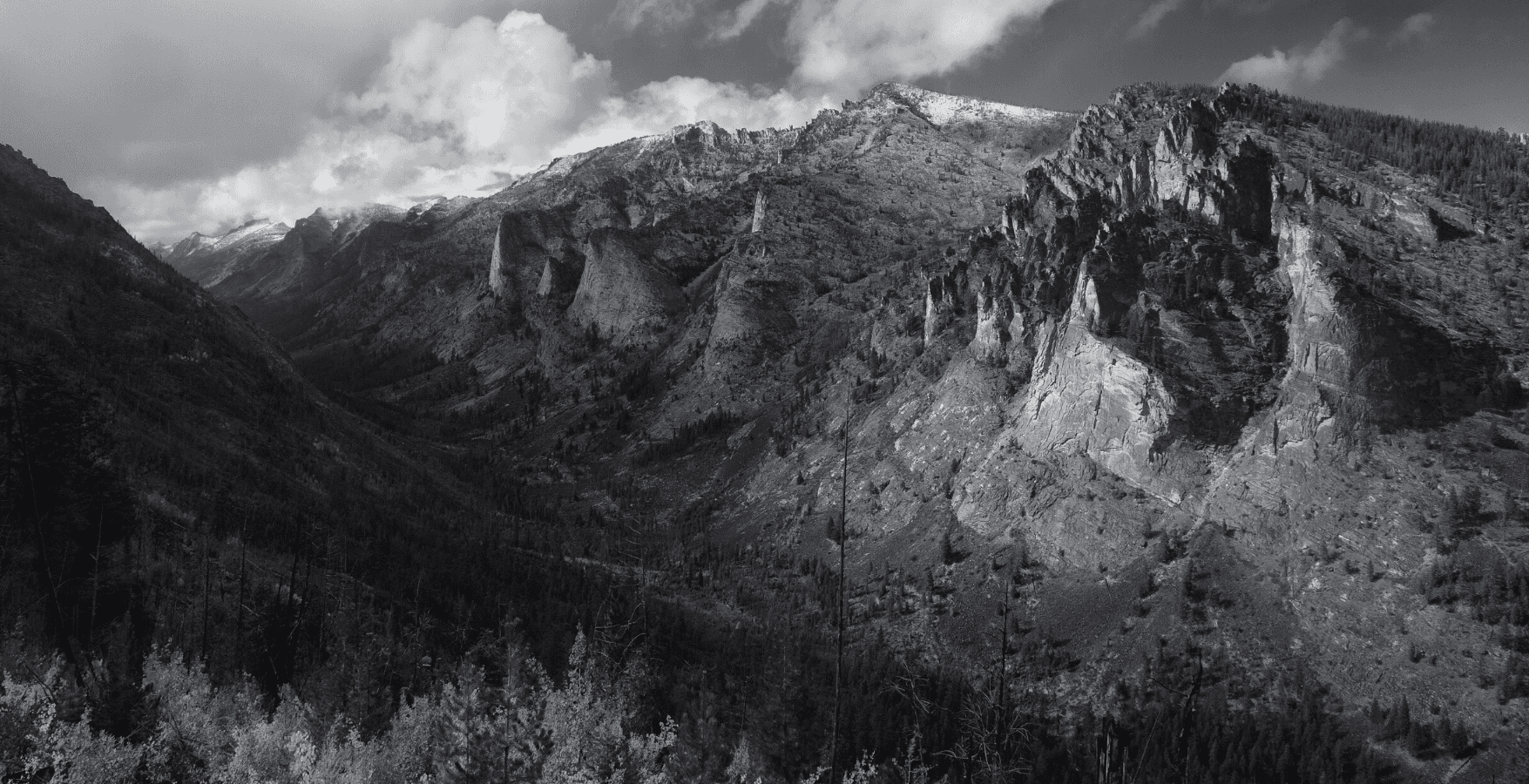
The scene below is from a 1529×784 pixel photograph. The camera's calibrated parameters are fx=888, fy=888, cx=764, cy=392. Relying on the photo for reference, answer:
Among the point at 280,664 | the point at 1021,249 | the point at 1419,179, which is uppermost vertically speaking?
the point at 1419,179

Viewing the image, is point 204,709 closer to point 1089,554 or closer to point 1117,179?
point 1089,554

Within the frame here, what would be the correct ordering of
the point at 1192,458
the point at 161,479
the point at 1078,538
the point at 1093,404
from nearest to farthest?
the point at 161,479, the point at 1192,458, the point at 1078,538, the point at 1093,404

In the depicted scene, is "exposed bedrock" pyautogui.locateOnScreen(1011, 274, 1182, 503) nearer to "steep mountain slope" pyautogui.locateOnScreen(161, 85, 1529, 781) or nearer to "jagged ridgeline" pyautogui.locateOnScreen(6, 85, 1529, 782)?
"steep mountain slope" pyautogui.locateOnScreen(161, 85, 1529, 781)

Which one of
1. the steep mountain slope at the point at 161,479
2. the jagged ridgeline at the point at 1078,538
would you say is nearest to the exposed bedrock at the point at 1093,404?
the jagged ridgeline at the point at 1078,538

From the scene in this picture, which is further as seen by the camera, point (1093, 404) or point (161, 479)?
point (1093, 404)

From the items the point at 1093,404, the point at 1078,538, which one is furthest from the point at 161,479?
the point at 1093,404

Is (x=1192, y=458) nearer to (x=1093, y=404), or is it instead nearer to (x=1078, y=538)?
(x=1093, y=404)

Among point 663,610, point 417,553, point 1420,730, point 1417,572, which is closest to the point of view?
point 1420,730

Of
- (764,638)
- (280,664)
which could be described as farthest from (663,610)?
(280,664)

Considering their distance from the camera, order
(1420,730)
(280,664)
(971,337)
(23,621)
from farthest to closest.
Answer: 1. (971,337)
2. (1420,730)
3. (280,664)
4. (23,621)
